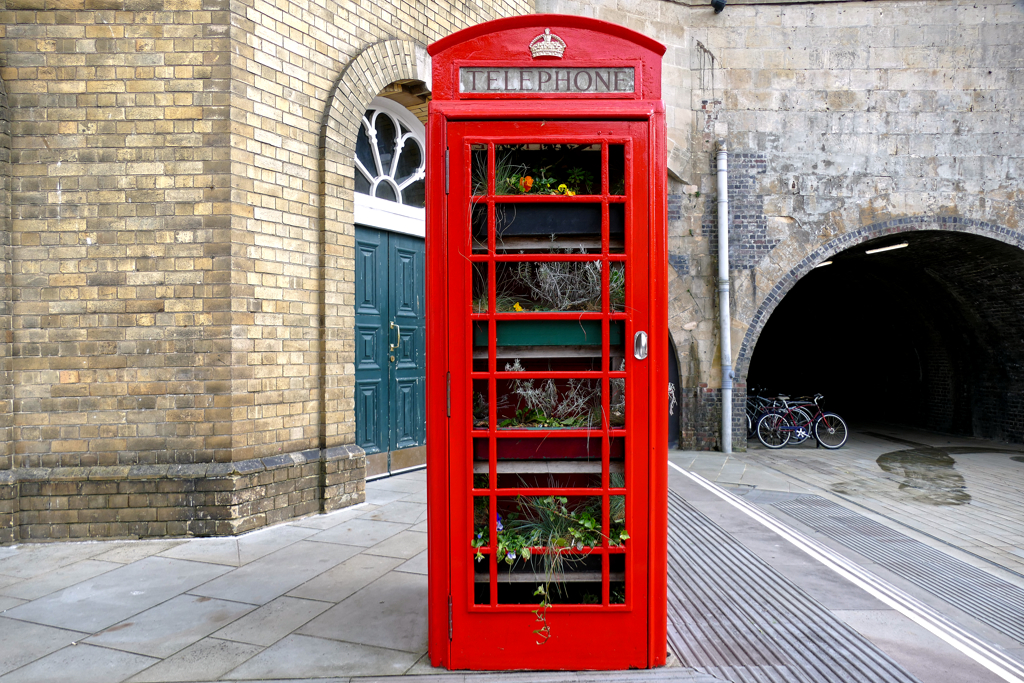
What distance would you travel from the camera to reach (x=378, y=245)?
24.4 feet

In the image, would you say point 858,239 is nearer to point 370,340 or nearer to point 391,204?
point 391,204

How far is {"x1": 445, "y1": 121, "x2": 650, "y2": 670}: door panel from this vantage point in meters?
3.00

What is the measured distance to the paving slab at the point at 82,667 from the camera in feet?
9.95

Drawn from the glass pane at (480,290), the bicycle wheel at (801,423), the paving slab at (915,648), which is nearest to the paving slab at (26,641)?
the glass pane at (480,290)

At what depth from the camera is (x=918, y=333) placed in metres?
14.5

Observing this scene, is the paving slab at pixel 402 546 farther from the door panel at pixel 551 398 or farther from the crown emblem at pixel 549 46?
the crown emblem at pixel 549 46

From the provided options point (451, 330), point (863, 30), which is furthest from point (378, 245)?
point (863, 30)

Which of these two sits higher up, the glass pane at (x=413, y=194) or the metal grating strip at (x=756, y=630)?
the glass pane at (x=413, y=194)

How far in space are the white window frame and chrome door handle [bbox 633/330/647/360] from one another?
15.9ft

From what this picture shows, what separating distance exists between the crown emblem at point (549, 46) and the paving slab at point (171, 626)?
3.55 m

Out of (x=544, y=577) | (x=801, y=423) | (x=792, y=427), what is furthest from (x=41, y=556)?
(x=801, y=423)

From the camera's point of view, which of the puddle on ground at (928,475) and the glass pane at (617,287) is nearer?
the glass pane at (617,287)

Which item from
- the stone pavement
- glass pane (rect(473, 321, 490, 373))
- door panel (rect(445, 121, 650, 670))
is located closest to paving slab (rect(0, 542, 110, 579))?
the stone pavement

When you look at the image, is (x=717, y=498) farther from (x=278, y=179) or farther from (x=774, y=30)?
(x=774, y=30)
